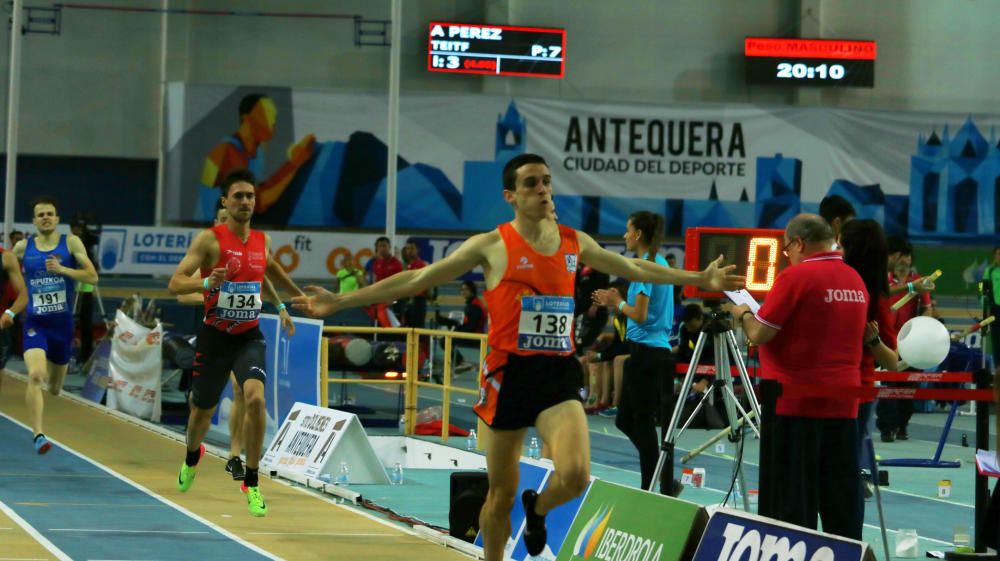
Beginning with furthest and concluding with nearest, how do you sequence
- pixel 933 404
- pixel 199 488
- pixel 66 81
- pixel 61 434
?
pixel 66 81 < pixel 933 404 < pixel 61 434 < pixel 199 488

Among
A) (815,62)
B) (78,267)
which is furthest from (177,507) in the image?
(815,62)

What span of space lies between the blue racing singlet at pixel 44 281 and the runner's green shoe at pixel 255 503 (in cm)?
421

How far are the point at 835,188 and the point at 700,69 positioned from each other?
3631 millimetres

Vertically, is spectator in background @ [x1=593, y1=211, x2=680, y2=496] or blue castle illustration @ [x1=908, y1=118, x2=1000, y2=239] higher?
blue castle illustration @ [x1=908, y1=118, x2=1000, y2=239]

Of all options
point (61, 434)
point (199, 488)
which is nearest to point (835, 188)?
point (61, 434)

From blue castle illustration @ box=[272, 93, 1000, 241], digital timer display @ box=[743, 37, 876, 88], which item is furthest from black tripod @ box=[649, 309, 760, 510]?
digital timer display @ box=[743, 37, 876, 88]

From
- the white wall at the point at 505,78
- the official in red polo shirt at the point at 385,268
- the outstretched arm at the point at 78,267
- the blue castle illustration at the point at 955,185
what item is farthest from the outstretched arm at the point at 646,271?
the blue castle illustration at the point at 955,185

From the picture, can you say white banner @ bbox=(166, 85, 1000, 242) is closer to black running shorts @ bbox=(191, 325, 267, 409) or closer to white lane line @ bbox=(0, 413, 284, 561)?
white lane line @ bbox=(0, 413, 284, 561)

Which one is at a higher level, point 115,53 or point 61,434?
point 115,53

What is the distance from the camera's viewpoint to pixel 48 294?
13.2 metres

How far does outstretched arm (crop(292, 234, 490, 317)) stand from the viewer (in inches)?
261

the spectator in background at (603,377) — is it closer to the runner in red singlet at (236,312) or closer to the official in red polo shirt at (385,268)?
the official in red polo shirt at (385,268)

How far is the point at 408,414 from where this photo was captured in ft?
49.4

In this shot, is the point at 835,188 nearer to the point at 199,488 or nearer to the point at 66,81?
the point at 66,81
